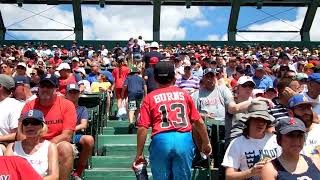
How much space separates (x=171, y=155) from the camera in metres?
4.93

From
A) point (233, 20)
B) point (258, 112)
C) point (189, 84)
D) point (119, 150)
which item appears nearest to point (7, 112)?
point (119, 150)

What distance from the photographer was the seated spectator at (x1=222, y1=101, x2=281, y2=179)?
4.93 metres

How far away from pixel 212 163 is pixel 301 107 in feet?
7.97

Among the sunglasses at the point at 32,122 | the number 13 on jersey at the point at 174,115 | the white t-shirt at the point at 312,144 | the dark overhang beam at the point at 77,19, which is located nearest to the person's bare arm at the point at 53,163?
the sunglasses at the point at 32,122

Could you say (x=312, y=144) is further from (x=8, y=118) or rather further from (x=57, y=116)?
(x=8, y=118)

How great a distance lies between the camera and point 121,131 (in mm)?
9922

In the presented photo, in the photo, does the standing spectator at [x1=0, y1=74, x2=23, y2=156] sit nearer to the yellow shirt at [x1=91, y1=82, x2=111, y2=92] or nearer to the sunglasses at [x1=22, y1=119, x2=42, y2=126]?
the sunglasses at [x1=22, y1=119, x2=42, y2=126]

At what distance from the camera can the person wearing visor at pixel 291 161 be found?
393cm

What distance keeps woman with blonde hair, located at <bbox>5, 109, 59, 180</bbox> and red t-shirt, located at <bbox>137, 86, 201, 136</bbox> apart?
0.93 metres

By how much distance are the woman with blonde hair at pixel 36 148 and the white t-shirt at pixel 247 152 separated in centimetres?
166

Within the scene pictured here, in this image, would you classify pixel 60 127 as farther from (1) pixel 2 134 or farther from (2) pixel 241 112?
(2) pixel 241 112

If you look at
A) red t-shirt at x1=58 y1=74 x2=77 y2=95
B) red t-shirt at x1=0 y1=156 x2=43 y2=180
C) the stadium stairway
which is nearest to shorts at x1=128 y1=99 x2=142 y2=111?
the stadium stairway

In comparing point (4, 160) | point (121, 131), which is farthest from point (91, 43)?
point (4, 160)

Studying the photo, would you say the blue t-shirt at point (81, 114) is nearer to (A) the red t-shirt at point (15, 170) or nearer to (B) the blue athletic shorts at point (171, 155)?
(B) the blue athletic shorts at point (171, 155)
